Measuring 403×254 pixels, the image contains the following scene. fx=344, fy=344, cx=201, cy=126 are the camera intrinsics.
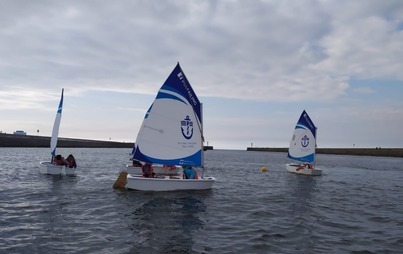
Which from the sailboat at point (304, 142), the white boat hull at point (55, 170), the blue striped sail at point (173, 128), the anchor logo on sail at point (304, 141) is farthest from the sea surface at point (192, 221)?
the anchor logo on sail at point (304, 141)

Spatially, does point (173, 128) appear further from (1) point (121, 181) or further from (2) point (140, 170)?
(2) point (140, 170)

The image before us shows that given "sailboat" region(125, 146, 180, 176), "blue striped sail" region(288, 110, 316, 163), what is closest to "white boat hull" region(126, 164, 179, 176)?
"sailboat" region(125, 146, 180, 176)

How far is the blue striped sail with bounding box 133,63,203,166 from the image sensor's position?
86.6ft

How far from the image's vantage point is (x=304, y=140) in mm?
49500

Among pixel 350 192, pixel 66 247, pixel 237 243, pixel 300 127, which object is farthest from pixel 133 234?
pixel 300 127

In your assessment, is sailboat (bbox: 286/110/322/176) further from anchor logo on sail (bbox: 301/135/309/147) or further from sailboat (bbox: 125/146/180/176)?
sailboat (bbox: 125/146/180/176)

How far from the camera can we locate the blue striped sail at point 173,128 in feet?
86.6

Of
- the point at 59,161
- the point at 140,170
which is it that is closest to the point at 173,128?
the point at 140,170

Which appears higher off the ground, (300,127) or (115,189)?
(300,127)

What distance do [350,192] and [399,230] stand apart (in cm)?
1447

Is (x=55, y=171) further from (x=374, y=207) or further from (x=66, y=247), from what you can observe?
(x=374, y=207)

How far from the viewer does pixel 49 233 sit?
14.6 m

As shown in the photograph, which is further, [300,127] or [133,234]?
[300,127]

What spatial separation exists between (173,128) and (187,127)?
1177 mm
